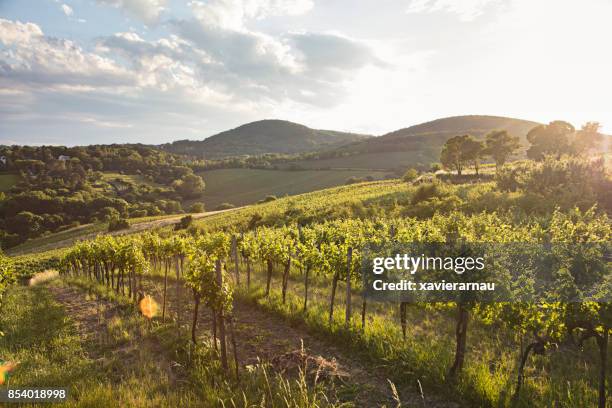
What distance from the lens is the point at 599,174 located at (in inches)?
1218

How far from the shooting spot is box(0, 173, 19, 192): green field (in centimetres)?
9906

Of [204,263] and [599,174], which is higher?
[599,174]

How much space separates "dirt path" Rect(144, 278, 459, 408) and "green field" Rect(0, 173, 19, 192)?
111788 mm

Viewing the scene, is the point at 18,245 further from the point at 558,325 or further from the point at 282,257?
the point at 558,325

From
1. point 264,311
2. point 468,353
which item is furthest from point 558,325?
point 264,311

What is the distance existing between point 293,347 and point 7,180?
126 m

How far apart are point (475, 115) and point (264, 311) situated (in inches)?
8288

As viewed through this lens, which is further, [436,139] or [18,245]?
[436,139]

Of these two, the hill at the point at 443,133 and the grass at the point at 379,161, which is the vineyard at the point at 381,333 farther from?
the hill at the point at 443,133

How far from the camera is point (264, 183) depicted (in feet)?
342

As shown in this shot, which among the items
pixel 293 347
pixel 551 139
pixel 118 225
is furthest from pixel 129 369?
pixel 551 139
